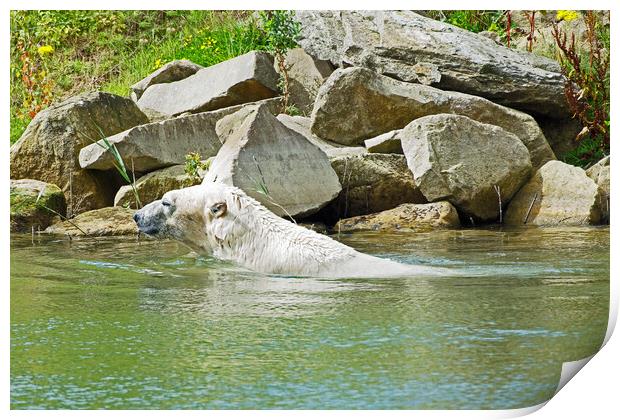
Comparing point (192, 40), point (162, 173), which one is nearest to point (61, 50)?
point (192, 40)

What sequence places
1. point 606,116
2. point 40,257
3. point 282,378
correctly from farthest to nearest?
point 606,116 → point 40,257 → point 282,378

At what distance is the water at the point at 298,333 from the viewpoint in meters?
4.14

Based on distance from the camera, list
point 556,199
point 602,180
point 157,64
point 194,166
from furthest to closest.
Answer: point 194,166
point 556,199
point 602,180
point 157,64

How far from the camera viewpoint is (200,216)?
6.78m

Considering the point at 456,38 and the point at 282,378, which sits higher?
the point at 456,38

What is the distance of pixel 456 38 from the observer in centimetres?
955

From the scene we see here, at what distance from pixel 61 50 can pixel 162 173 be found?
214 cm

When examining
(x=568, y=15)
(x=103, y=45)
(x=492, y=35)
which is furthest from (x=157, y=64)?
(x=492, y=35)

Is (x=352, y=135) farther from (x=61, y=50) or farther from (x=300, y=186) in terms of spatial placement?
(x=61, y=50)

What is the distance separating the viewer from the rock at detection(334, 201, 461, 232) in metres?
8.83

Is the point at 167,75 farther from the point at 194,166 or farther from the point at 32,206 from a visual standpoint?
the point at 32,206

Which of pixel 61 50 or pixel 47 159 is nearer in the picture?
pixel 61 50

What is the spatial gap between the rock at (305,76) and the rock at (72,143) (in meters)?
1.64

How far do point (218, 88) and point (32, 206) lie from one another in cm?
242
